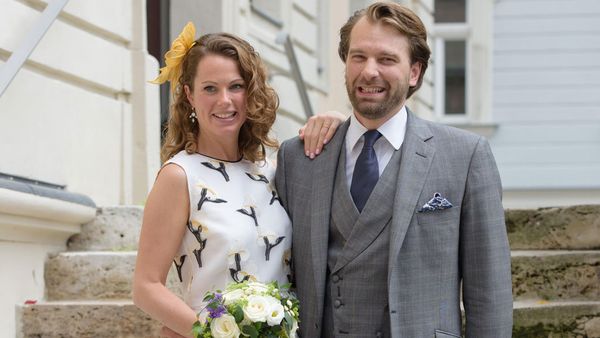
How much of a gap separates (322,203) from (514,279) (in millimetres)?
2040

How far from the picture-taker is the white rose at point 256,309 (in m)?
3.36

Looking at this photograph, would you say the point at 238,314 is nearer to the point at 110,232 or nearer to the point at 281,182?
the point at 281,182

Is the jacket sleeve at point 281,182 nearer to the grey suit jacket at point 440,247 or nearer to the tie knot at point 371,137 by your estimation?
the grey suit jacket at point 440,247

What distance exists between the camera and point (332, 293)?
375 cm

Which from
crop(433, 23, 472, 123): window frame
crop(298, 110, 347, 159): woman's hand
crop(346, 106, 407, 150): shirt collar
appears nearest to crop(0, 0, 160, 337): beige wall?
crop(298, 110, 347, 159): woman's hand

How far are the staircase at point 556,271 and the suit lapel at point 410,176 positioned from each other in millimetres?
1606

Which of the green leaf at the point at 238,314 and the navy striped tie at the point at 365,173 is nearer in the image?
the green leaf at the point at 238,314

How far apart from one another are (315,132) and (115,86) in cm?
293

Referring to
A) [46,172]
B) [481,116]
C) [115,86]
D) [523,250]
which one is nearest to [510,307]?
[523,250]

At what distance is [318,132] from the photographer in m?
Answer: 3.97

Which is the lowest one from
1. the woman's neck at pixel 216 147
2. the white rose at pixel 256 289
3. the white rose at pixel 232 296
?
the white rose at pixel 232 296

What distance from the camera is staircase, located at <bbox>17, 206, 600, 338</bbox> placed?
17.0 feet

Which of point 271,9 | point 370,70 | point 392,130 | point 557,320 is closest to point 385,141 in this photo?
point 392,130

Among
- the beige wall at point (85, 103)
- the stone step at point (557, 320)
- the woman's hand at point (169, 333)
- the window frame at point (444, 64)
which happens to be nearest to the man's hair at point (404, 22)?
the woman's hand at point (169, 333)
